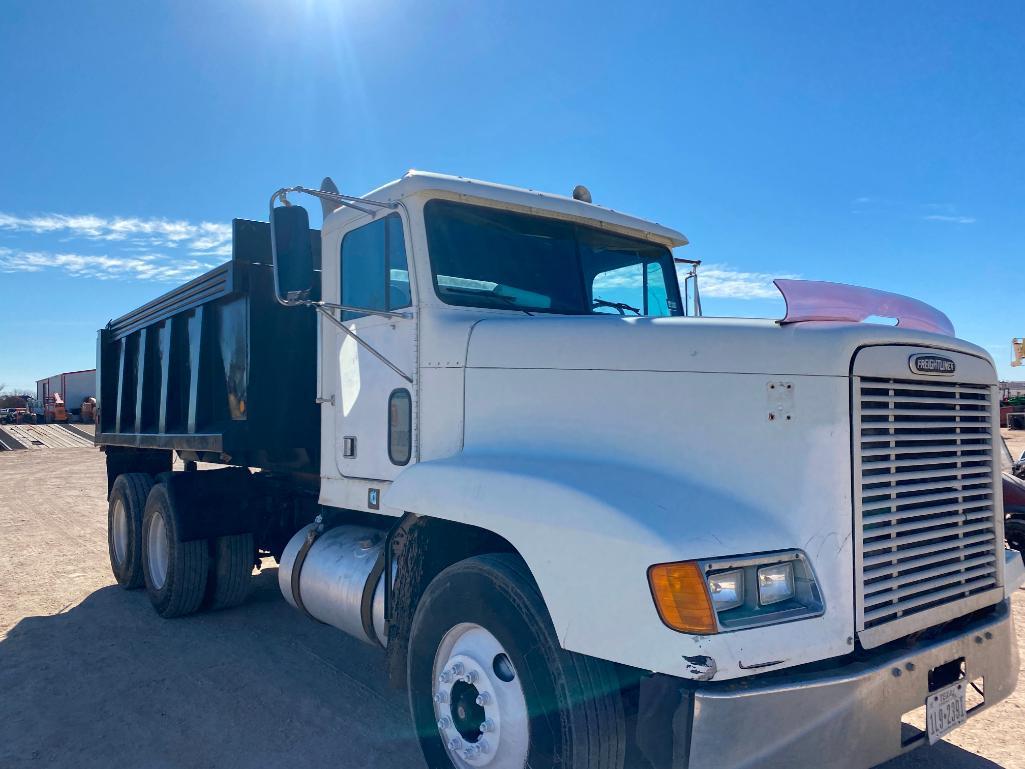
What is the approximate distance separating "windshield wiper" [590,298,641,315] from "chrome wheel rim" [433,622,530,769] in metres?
1.94

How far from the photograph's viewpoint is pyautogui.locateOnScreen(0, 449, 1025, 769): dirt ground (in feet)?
12.8

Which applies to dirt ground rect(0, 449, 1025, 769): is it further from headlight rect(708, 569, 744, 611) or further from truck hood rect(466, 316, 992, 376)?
truck hood rect(466, 316, 992, 376)

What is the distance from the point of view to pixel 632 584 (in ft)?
8.18

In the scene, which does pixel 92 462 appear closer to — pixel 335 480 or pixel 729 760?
pixel 335 480

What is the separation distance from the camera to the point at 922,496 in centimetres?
291

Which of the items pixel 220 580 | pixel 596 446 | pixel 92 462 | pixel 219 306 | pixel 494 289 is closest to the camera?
pixel 596 446


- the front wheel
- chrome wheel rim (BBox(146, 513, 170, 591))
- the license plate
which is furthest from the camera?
chrome wheel rim (BBox(146, 513, 170, 591))

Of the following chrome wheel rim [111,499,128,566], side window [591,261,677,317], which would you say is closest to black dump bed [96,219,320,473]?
chrome wheel rim [111,499,128,566]

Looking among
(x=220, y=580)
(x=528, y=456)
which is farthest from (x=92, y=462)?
(x=528, y=456)

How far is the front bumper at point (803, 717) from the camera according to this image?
232cm

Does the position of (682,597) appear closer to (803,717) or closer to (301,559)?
(803,717)

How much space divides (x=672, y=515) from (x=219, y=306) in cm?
456

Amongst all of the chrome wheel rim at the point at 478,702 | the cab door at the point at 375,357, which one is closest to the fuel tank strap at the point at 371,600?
the cab door at the point at 375,357

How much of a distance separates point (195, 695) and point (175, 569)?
1754mm
